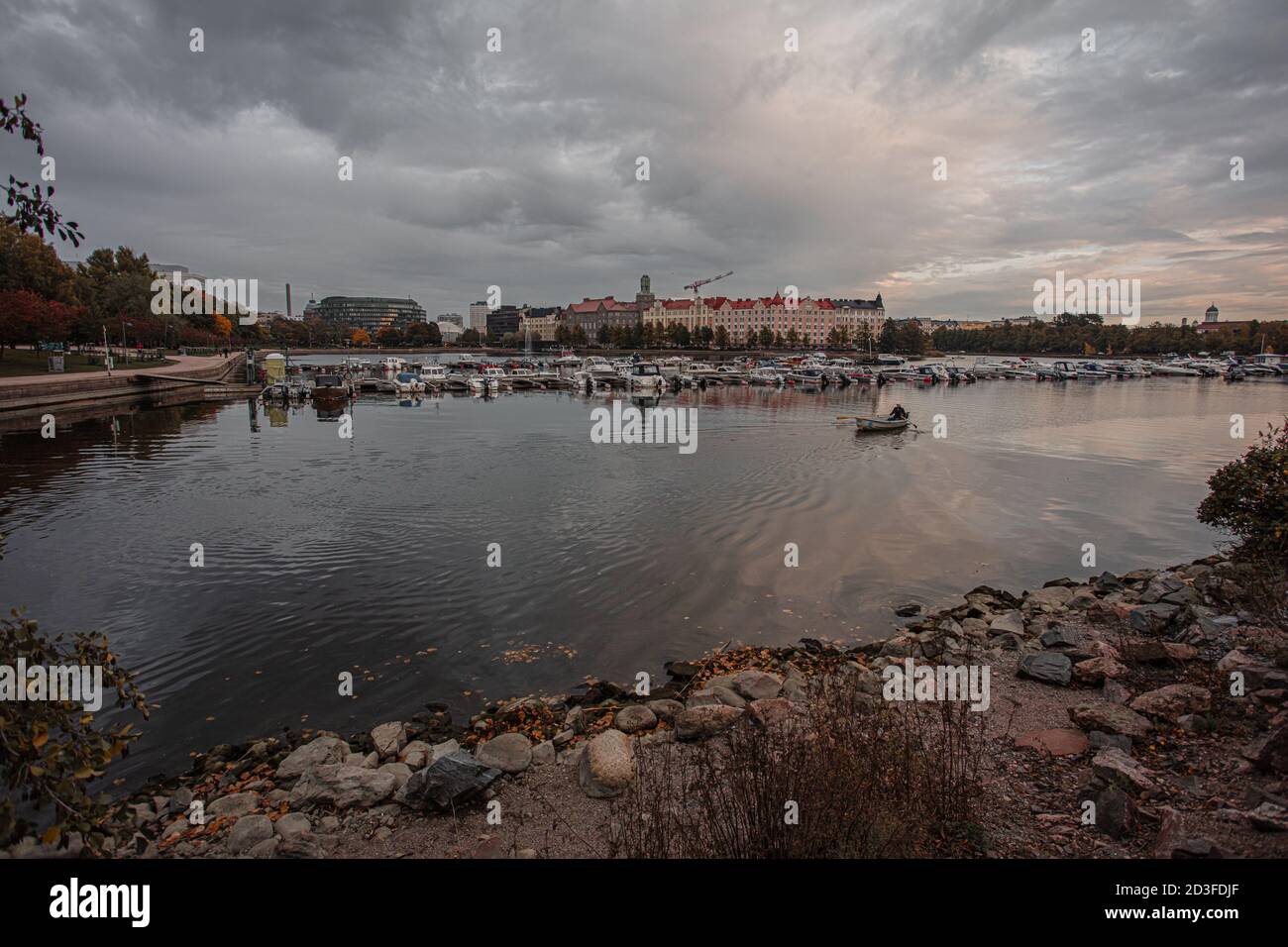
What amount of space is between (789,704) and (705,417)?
4502 cm

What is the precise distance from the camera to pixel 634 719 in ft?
30.9

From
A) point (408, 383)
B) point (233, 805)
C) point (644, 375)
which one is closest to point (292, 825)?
point (233, 805)

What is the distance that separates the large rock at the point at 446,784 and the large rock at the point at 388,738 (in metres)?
1.31

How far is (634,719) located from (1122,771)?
18.9 ft

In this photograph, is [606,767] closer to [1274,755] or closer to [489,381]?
[1274,755]

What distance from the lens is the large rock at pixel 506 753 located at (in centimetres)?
814

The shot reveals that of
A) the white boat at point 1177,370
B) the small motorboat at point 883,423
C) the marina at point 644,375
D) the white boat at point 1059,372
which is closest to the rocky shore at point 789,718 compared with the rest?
the small motorboat at point 883,423

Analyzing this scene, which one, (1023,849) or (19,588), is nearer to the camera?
(1023,849)

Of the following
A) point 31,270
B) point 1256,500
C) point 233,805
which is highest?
point 31,270

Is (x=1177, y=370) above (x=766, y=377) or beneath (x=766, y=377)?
above

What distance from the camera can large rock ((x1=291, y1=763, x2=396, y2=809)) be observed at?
7664 millimetres
